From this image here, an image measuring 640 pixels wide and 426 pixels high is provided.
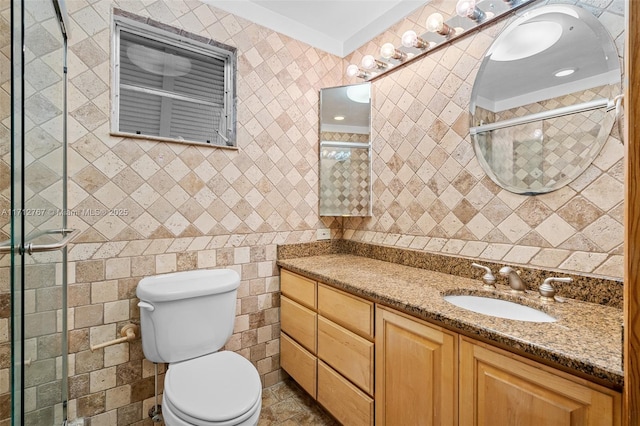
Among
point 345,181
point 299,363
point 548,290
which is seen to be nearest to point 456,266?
point 548,290

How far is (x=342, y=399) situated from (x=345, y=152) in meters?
1.60

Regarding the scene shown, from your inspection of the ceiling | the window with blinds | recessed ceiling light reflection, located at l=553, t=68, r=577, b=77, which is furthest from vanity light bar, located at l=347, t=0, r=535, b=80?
the window with blinds

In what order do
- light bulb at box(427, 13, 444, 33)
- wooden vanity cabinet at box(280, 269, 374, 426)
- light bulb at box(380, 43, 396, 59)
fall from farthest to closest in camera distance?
light bulb at box(380, 43, 396, 59) → light bulb at box(427, 13, 444, 33) → wooden vanity cabinet at box(280, 269, 374, 426)

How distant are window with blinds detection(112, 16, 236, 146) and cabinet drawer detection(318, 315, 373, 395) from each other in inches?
51.5

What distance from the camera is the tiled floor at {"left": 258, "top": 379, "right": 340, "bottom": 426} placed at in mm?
1773

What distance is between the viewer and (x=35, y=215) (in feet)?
3.48

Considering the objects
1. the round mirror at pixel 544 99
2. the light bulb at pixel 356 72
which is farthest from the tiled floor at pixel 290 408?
the light bulb at pixel 356 72

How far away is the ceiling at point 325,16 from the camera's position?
1987mm

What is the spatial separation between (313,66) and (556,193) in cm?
178

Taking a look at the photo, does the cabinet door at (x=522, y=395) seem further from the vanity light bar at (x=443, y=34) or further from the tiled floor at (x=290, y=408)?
the vanity light bar at (x=443, y=34)

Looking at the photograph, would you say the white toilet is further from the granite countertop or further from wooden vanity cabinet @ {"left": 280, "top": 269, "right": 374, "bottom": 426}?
the granite countertop

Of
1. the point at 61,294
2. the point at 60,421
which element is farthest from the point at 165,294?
the point at 60,421

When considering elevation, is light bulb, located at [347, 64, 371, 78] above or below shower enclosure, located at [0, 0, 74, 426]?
above

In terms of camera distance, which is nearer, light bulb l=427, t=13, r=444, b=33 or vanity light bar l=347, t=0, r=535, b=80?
vanity light bar l=347, t=0, r=535, b=80
